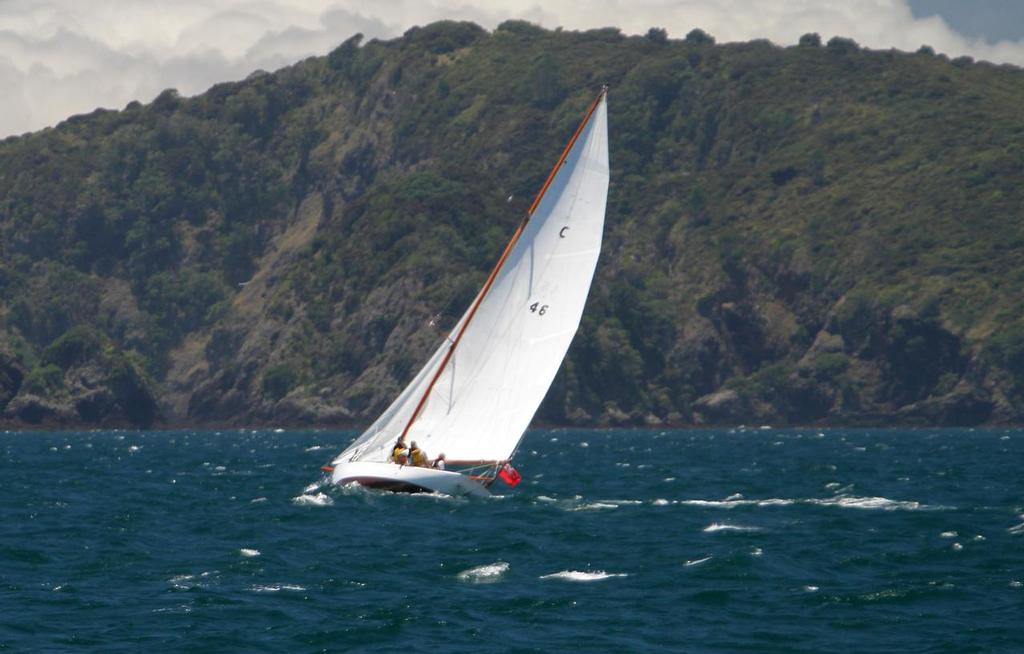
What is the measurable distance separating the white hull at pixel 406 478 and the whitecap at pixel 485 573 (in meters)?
15.9

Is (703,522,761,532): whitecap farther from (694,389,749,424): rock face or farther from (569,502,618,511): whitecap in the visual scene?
(694,389,749,424): rock face

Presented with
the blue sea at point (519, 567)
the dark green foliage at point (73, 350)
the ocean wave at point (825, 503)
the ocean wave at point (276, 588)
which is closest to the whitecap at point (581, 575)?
the blue sea at point (519, 567)

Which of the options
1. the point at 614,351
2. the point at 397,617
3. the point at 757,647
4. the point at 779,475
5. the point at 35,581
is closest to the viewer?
the point at 757,647

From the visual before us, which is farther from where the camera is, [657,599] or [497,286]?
[497,286]

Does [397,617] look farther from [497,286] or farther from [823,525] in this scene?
[497,286]

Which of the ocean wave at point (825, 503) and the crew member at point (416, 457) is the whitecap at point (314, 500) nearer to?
the crew member at point (416, 457)

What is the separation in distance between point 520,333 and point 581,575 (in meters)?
17.7

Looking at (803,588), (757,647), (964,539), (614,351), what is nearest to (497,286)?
(964,539)

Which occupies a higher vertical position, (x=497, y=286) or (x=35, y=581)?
(x=497, y=286)

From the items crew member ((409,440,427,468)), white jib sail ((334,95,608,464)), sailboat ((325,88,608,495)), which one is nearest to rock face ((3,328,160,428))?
sailboat ((325,88,608,495))

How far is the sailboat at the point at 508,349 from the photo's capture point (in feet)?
159

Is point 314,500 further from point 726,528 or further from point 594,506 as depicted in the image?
point 726,528

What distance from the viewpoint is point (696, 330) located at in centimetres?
19962

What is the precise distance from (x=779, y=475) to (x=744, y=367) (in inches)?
5192
